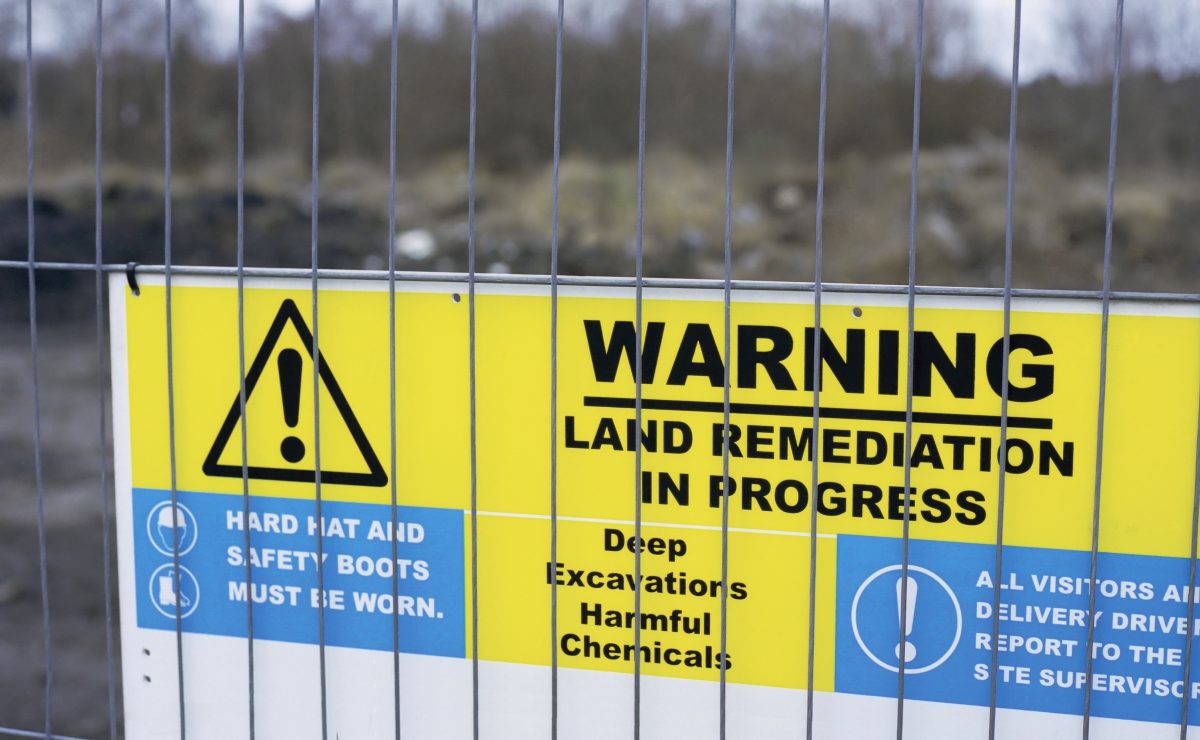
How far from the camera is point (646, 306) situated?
1.73m

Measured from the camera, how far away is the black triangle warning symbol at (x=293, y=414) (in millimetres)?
1885

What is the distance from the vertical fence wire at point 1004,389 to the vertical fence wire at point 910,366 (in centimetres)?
12

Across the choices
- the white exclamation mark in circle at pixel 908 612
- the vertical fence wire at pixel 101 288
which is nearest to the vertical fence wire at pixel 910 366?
the white exclamation mark in circle at pixel 908 612

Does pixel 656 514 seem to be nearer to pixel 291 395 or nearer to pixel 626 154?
pixel 291 395

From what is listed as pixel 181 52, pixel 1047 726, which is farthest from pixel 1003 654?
pixel 181 52

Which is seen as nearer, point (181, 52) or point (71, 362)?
point (71, 362)

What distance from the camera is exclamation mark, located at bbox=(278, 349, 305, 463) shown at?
1.90m

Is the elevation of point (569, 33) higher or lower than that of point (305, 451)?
higher

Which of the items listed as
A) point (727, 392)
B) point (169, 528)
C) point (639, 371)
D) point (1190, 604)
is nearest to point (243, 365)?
point (169, 528)

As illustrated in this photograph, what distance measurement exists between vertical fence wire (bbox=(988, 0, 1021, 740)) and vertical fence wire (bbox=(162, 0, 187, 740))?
49.1 inches

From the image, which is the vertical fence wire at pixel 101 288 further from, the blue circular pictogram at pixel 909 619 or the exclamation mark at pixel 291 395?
the blue circular pictogram at pixel 909 619

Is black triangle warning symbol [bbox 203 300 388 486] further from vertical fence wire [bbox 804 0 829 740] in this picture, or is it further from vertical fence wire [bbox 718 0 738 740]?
vertical fence wire [bbox 804 0 829 740]

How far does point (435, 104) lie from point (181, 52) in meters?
3.86

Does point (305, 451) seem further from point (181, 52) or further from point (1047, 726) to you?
point (181, 52)
